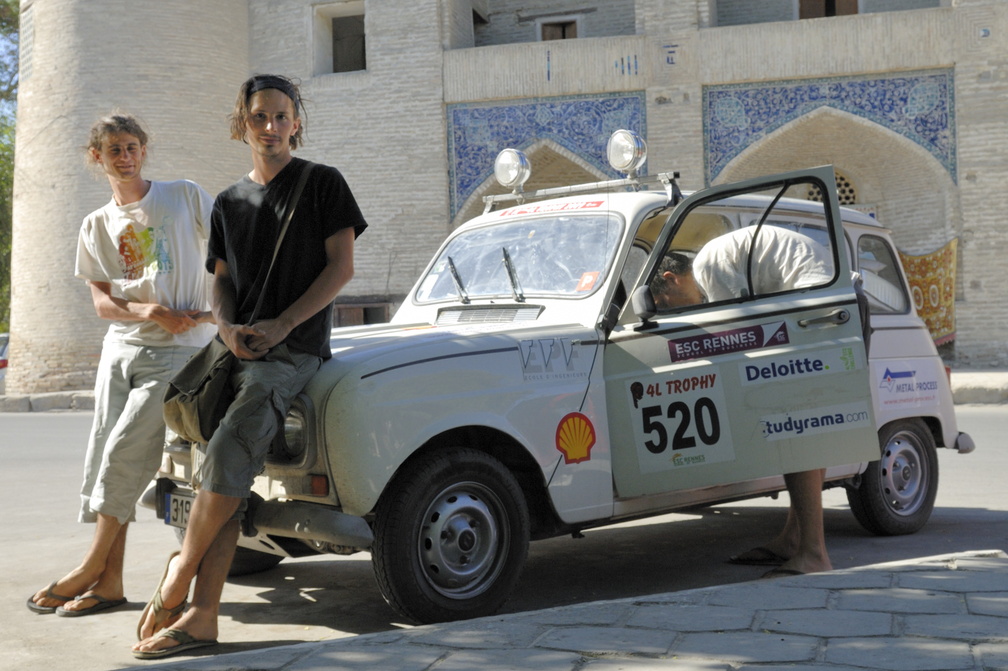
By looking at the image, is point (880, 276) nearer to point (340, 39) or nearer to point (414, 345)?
point (414, 345)

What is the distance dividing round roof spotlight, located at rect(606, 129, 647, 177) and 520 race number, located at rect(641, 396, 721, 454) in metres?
1.50

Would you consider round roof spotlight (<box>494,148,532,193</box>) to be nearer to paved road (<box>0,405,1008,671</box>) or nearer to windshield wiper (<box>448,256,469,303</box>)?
windshield wiper (<box>448,256,469,303</box>)

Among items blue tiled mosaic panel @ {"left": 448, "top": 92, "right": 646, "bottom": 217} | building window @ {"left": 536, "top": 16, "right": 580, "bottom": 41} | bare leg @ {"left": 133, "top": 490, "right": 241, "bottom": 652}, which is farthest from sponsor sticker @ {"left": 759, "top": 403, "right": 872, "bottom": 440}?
building window @ {"left": 536, "top": 16, "right": 580, "bottom": 41}

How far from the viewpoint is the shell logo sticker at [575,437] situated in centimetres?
447

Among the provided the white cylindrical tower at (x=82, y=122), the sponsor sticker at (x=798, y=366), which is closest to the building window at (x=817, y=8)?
the white cylindrical tower at (x=82, y=122)

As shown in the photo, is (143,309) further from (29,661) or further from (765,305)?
(765,305)

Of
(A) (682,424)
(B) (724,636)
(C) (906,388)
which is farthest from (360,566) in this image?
(C) (906,388)

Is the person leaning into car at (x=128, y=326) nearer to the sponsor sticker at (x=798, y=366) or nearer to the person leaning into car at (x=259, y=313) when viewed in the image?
the person leaning into car at (x=259, y=313)

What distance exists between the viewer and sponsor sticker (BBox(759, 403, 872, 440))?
4.83m

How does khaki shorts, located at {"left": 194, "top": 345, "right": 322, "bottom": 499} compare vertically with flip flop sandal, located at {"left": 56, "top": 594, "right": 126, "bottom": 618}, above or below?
above

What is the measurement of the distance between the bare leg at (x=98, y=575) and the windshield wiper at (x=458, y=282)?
72.4 inches

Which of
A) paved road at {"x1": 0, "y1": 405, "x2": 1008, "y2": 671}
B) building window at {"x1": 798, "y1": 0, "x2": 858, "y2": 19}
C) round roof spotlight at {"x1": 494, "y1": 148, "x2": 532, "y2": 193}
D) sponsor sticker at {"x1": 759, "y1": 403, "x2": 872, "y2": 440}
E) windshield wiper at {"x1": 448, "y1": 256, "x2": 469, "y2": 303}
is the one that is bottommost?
paved road at {"x1": 0, "y1": 405, "x2": 1008, "y2": 671}

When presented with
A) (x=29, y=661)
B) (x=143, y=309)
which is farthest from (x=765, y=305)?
(x=29, y=661)

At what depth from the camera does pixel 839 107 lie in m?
19.4
